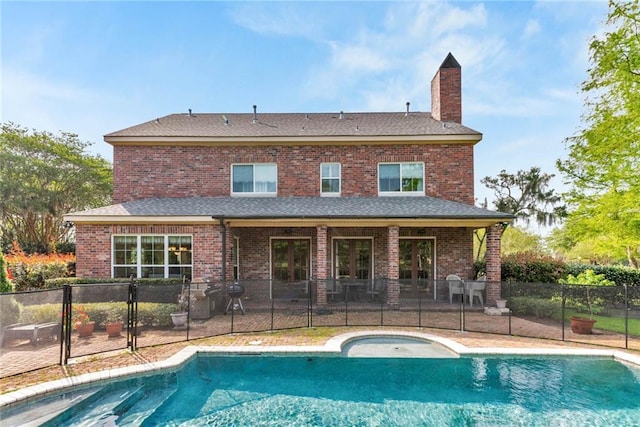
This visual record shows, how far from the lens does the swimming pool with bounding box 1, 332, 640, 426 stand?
5211mm

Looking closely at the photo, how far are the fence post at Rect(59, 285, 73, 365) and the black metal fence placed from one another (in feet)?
0.07

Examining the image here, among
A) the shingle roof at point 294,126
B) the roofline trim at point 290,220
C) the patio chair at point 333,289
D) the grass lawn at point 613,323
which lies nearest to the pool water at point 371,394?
the grass lawn at point 613,323

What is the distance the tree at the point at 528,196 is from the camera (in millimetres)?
24016

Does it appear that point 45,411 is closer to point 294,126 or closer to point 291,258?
point 291,258

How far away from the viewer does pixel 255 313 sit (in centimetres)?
1145

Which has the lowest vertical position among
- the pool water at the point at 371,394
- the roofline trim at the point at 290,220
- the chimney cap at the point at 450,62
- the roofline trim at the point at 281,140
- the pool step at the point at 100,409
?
the pool water at the point at 371,394

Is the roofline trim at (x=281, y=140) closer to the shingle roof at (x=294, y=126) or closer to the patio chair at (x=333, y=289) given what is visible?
the shingle roof at (x=294, y=126)

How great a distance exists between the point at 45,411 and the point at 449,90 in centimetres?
1770

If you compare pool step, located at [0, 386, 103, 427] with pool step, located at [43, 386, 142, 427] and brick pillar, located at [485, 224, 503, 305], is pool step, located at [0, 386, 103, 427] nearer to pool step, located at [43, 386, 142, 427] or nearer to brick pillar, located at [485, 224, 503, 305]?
pool step, located at [43, 386, 142, 427]

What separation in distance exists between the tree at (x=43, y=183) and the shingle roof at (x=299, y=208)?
49.4 feet

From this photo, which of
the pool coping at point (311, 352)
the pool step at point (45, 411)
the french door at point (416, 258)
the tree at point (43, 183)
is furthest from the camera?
the tree at point (43, 183)

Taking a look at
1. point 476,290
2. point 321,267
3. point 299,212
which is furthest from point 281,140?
point 476,290

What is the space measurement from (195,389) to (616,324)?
12702 mm

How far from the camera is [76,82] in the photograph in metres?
13.4
